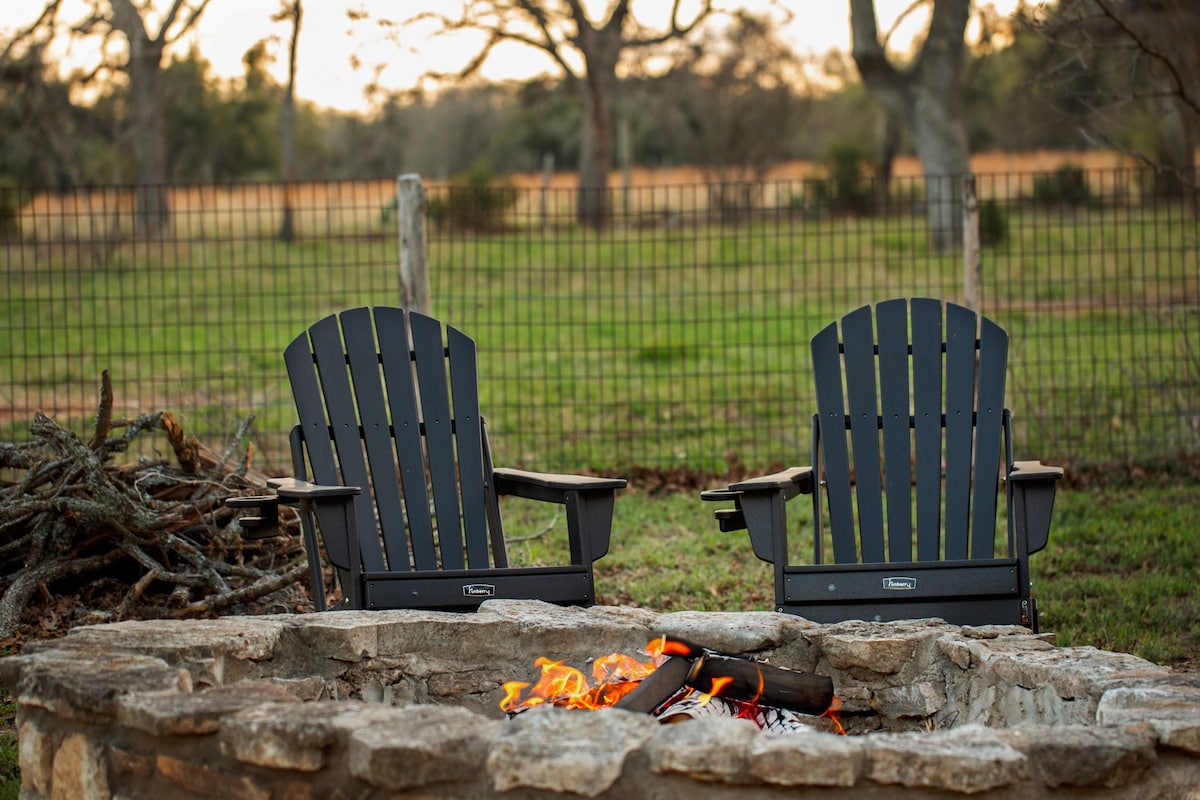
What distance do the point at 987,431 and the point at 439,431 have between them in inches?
67.0

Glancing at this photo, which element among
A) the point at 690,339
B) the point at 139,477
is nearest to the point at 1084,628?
the point at 139,477

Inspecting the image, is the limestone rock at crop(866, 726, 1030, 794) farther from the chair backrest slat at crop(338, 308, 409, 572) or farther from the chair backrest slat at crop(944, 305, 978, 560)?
the chair backrest slat at crop(338, 308, 409, 572)

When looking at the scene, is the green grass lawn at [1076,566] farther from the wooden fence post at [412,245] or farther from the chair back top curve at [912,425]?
the wooden fence post at [412,245]

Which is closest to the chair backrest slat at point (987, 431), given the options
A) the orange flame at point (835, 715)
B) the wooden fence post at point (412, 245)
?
the orange flame at point (835, 715)

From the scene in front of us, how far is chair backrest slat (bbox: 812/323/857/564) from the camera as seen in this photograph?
3607 mm

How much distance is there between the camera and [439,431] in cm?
378

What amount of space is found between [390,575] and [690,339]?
6.44 metres

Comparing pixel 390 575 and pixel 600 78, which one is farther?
pixel 600 78

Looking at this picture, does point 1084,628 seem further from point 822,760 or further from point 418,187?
point 418,187

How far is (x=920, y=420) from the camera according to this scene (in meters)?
3.72

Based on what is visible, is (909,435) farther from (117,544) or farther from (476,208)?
(476,208)

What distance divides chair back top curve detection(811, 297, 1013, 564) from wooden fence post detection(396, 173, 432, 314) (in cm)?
259

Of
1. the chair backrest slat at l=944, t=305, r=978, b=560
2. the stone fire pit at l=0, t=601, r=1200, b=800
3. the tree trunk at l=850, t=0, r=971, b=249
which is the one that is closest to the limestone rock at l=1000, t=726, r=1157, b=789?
the stone fire pit at l=0, t=601, r=1200, b=800

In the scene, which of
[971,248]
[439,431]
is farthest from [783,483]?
[971,248]
